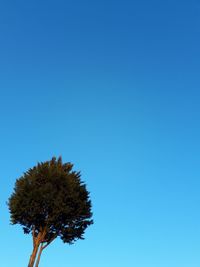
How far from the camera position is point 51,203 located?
1617 inches

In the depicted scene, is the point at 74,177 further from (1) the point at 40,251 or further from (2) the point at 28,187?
(1) the point at 40,251

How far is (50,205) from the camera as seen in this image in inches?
1623

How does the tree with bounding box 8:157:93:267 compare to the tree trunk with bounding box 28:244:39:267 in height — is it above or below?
above

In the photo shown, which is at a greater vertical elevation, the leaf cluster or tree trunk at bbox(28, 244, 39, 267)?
the leaf cluster

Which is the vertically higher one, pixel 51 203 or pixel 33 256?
pixel 51 203

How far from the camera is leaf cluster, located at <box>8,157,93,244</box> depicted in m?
41.2

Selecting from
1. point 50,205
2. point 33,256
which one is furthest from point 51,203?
point 33,256

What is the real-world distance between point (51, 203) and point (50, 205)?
0.32 meters

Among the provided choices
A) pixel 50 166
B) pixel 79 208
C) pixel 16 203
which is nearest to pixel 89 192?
pixel 79 208

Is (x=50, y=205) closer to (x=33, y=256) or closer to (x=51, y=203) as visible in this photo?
(x=51, y=203)

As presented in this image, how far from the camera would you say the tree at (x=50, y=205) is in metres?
41.2

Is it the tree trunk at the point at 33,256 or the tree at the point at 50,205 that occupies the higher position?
the tree at the point at 50,205

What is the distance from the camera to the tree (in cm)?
4116

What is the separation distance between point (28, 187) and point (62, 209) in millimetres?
4548
